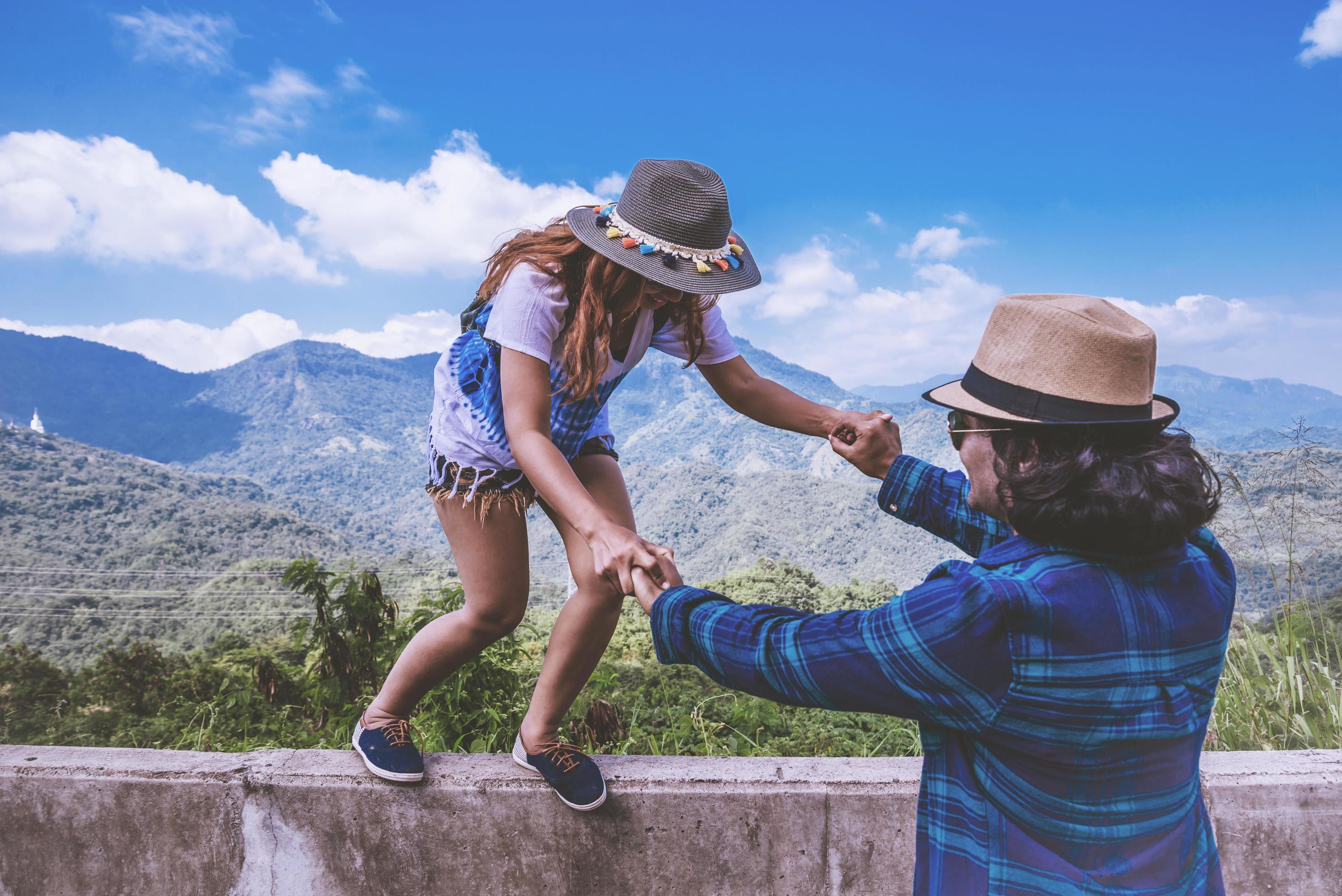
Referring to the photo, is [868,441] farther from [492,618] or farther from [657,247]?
[492,618]

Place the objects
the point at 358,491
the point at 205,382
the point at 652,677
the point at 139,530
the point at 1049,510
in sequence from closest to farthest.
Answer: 1. the point at 1049,510
2. the point at 652,677
3. the point at 139,530
4. the point at 358,491
5. the point at 205,382

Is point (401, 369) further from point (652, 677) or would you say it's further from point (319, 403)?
point (652, 677)

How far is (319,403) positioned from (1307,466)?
79.1 ft

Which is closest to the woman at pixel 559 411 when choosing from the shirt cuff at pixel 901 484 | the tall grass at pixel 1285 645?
the shirt cuff at pixel 901 484

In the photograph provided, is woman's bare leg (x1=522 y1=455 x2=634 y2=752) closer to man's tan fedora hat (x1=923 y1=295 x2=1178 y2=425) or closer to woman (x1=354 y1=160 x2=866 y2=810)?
woman (x1=354 y1=160 x2=866 y2=810)

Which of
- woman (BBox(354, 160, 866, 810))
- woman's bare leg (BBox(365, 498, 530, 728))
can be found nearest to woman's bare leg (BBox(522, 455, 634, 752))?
woman (BBox(354, 160, 866, 810))

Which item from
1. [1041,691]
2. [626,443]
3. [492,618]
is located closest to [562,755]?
[492,618]

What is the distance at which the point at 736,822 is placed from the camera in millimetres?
1780

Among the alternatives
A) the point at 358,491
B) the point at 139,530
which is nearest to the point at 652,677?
the point at 139,530

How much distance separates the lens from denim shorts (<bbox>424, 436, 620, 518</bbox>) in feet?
5.59

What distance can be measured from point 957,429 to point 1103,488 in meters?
0.25

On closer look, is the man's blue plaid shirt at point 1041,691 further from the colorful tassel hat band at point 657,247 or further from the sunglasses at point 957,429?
the colorful tassel hat band at point 657,247

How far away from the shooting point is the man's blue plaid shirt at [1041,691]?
89 centimetres

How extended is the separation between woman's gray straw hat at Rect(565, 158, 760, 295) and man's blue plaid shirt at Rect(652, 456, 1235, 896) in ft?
2.47
